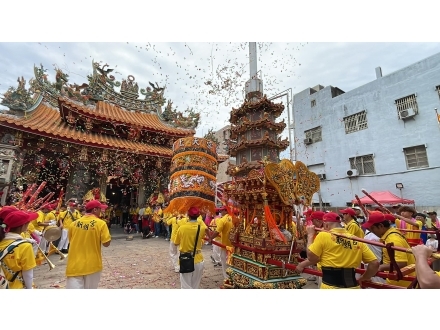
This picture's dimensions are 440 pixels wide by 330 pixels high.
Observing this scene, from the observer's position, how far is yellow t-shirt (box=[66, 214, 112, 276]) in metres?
3.20

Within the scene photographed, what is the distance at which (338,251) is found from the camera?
102 inches

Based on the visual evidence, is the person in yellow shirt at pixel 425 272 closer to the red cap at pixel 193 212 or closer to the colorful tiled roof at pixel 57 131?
the red cap at pixel 193 212

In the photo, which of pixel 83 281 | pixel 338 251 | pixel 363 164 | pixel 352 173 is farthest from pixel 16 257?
pixel 363 164

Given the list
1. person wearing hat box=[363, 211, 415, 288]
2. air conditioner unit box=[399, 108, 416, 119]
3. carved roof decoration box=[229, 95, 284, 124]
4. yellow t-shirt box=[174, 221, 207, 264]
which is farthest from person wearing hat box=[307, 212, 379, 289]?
air conditioner unit box=[399, 108, 416, 119]

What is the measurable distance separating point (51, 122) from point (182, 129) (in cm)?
665

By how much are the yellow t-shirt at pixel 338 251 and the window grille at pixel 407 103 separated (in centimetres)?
1214

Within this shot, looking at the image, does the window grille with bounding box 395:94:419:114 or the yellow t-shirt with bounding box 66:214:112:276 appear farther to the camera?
the window grille with bounding box 395:94:419:114

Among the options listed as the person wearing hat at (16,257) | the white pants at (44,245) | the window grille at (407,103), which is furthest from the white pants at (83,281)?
the window grille at (407,103)

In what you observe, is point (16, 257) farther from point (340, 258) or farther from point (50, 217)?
point (50, 217)

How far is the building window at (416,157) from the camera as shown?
10883mm

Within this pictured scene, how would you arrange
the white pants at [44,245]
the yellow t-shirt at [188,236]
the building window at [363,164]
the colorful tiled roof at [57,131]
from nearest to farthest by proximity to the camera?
1. the yellow t-shirt at [188,236]
2. the white pants at [44,245]
3. the colorful tiled roof at [57,131]
4. the building window at [363,164]

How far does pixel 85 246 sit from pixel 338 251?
11.1ft

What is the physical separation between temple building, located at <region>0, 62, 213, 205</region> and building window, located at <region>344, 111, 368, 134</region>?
9.77 metres

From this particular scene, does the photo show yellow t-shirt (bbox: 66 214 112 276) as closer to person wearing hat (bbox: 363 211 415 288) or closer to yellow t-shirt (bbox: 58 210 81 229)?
person wearing hat (bbox: 363 211 415 288)
